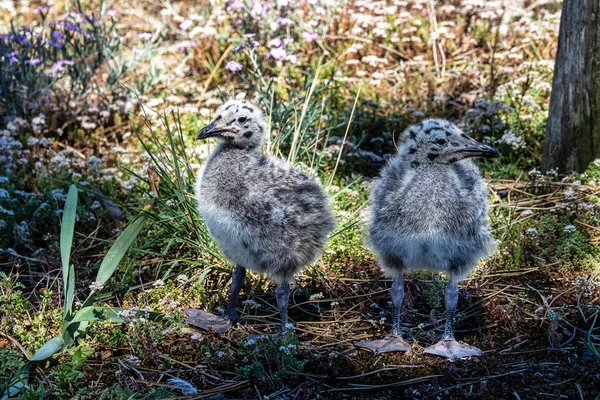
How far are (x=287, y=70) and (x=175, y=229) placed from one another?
3661 mm

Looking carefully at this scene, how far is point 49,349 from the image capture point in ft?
15.2

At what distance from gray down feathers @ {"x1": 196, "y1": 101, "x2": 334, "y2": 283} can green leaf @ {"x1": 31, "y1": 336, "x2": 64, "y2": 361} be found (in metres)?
1.14

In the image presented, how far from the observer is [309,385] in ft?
14.8

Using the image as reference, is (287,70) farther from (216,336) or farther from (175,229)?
(216,336)

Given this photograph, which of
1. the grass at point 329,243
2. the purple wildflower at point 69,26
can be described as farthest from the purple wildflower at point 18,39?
the grass at point 329,243

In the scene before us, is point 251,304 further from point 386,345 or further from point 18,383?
point 18,383

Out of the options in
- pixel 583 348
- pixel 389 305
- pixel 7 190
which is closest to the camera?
pixel 583 348

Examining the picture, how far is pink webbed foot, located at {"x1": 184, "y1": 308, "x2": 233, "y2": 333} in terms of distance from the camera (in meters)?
5.21

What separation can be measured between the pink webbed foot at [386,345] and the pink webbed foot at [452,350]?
149mm

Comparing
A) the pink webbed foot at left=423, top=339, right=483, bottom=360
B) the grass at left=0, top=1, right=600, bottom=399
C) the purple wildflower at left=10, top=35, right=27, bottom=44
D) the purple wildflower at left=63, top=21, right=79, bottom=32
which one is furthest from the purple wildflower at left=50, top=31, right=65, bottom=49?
the pink webbed foot at left=423, top=339, right=483, bottom=360

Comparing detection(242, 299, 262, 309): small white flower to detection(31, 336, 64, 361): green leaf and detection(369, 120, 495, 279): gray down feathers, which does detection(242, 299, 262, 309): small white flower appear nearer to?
detection(369, 120, 495, 279): gray down feathers

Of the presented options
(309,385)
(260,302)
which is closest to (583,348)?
(309,385)

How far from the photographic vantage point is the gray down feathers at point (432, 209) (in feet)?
15.4

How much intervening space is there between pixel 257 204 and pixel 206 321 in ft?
3.11
